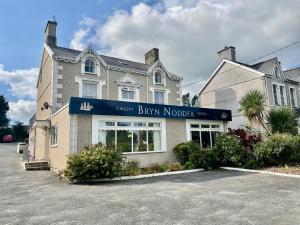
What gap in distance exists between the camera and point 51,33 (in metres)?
21.2

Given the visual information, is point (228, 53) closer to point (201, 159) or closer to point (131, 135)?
point (201, 159)

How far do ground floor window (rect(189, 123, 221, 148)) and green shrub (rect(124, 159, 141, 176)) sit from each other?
472 cm

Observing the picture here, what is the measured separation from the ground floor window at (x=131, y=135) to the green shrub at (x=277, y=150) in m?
5.91

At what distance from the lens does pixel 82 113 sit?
13375 millimetres

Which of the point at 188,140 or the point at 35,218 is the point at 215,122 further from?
the point at 35,218

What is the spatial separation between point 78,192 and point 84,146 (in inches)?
165

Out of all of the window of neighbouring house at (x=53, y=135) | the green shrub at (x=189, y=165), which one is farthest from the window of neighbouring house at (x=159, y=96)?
the window of neighbouring house at (x=53, y=135)

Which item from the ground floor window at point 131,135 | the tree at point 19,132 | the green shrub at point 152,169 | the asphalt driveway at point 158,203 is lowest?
the asphalt driveway at point 158,203

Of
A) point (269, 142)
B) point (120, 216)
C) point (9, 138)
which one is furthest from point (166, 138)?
point (9, 138)

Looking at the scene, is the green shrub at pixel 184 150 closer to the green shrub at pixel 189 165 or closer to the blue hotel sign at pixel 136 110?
the green shrub at pixel 189 165

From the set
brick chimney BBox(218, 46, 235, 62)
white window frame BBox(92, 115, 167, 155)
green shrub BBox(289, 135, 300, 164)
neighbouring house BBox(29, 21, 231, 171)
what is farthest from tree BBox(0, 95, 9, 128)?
green shrub BBox(289, 135, 300, 164)

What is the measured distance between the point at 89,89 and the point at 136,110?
598cm

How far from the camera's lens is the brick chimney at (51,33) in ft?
68.6

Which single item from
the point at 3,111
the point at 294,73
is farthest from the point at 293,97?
the point at 3,111
